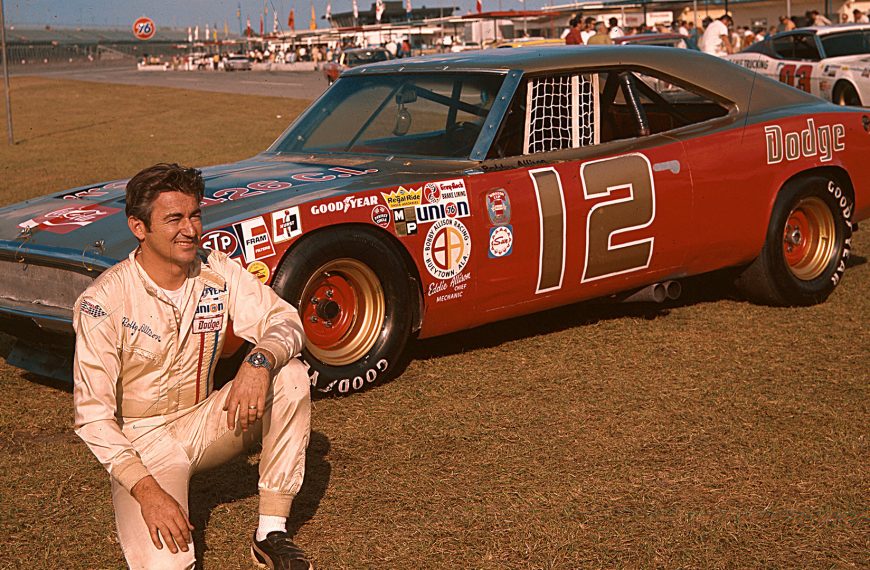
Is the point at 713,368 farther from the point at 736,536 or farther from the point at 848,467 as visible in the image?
the point at 736,536

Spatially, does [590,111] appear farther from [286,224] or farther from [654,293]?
[286,224]

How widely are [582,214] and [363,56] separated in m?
34.7

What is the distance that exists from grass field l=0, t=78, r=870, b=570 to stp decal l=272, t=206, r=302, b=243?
2.61 ft

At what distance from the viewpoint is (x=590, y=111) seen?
20.1 ft

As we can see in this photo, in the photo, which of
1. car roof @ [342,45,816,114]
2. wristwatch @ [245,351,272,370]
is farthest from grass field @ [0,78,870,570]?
car roof @ [342,45,816,114]

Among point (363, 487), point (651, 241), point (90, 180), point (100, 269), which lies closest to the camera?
point (363, 487)

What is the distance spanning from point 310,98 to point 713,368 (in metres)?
25.9

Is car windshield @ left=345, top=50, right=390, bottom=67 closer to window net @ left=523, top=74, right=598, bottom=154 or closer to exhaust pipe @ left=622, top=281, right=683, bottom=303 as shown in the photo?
window net @ left=523, top=74, right=598, bottom=154

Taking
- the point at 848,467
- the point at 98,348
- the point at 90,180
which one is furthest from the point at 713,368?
the point at 90,180

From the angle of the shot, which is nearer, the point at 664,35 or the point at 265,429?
the point at 265,429

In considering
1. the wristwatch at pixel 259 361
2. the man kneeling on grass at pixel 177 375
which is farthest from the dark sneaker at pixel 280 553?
the wristwatch at pixel 259 361

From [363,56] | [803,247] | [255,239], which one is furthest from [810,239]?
[363,56]

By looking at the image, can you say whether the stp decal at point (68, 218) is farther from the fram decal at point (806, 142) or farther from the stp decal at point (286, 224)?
the fram decal at point (806, 142)

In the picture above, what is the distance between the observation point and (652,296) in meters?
6.25
